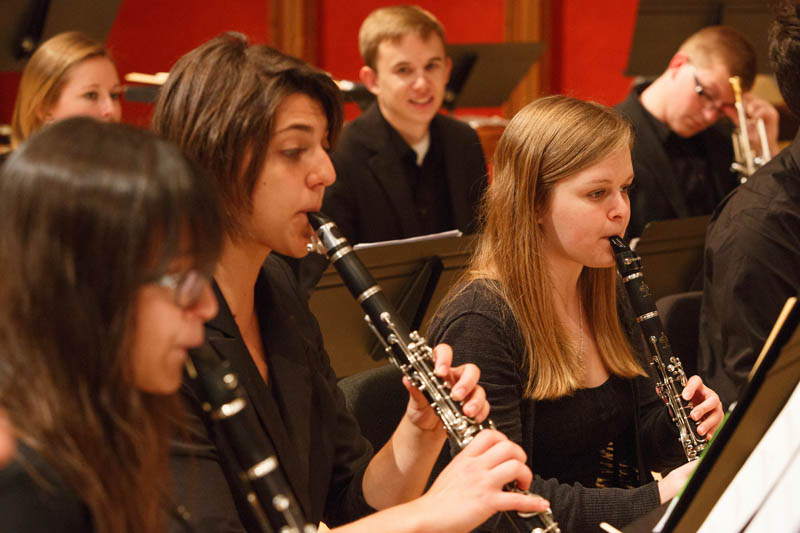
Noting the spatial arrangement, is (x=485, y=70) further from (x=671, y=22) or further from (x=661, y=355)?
(x=661, y=355)

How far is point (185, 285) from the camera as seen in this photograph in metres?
0.91

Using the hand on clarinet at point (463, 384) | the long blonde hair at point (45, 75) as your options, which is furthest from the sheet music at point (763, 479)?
the long blonde hair at point (45, 75)

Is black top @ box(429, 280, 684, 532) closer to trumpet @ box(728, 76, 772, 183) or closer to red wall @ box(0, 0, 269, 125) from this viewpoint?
trumpet @ box(728, 76, 772, 183)

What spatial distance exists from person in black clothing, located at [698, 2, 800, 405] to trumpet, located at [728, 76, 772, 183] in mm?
1170

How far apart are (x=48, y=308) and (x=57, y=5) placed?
2.73 m

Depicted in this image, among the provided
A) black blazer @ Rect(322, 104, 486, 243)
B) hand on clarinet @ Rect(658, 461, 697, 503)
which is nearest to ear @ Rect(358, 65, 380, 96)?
black blazer @ Rect(322, 104, 486, 243)

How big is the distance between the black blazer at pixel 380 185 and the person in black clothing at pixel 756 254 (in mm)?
1089

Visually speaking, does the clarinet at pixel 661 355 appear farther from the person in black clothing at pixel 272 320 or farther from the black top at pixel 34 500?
the black top at pixel 34 500

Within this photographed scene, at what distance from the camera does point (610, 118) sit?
1.80m

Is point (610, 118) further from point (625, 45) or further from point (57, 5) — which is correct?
point (625, 45)

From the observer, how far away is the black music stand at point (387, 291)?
7.48 feet

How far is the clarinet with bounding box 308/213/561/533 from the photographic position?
4.19ft

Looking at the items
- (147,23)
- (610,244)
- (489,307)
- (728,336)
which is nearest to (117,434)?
(489,307)

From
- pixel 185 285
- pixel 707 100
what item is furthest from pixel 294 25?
pixel 185 285
